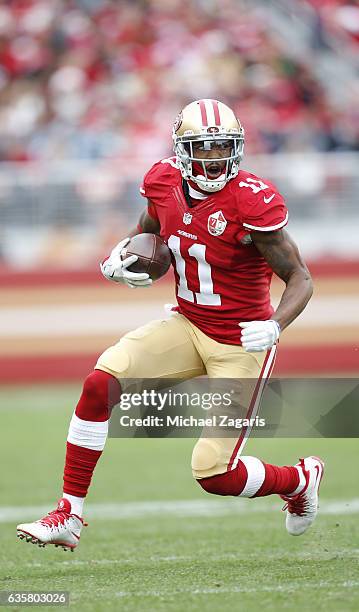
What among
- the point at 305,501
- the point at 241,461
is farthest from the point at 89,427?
the point at 305,501

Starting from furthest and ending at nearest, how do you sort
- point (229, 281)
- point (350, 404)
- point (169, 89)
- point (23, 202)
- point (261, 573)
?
point (169, 89)
point (23, 202)
point (350, 404)
point (229, 281)
point (261, 573)

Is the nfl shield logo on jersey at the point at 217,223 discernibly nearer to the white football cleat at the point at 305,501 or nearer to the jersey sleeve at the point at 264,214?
the jersey sleeve at the point at 264,214

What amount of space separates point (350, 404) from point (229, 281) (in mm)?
2124

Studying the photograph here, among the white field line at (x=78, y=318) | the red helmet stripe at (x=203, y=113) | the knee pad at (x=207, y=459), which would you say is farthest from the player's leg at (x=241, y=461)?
the white field line at (x=78, y=318)

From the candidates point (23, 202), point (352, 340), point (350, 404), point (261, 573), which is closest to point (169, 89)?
point (23, 202)

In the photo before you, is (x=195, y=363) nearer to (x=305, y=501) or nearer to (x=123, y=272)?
(x=123, y=272)

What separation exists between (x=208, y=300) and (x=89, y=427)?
2.17 ft

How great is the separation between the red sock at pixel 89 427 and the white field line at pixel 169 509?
1.39 metres

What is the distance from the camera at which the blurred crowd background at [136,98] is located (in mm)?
9344

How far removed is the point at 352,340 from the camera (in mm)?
9617

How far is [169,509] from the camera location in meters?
5.80

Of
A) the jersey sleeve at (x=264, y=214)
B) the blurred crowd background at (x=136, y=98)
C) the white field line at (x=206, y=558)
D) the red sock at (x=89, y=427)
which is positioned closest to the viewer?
the jersey sleeve at (x=264, y=214)

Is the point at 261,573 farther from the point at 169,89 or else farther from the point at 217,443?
the point at 169,89

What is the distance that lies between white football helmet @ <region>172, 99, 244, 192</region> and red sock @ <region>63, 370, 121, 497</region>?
806 millimetres
